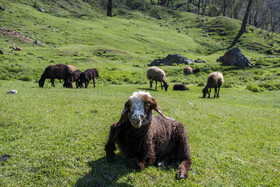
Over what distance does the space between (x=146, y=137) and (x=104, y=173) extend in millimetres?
1417

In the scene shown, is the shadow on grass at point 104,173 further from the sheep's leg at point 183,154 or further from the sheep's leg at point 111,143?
the sheep's leg at point 183,154

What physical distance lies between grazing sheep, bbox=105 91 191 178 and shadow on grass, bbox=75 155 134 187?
0.65 ft

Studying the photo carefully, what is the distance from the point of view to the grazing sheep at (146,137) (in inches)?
202

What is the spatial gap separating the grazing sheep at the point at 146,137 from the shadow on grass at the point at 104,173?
0.20 metres

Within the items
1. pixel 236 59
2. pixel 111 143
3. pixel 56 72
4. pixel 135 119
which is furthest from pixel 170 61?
pixel 135 119

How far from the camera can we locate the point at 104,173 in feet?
17.6

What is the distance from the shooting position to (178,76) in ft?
101

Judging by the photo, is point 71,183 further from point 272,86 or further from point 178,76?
point 178,76

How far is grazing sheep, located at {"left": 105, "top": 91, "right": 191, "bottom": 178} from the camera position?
5121mm

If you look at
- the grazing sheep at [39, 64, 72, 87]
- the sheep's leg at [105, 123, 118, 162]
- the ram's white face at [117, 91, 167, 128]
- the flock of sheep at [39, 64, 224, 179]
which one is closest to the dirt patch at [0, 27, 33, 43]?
the grazing sheep at [39, 64, 72, 87]

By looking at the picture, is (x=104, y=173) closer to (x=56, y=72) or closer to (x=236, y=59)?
(x=56, y=72)

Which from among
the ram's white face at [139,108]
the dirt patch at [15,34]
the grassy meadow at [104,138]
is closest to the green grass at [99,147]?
the grassy meadow at [104,138]

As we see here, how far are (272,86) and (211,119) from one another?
56.6 ft

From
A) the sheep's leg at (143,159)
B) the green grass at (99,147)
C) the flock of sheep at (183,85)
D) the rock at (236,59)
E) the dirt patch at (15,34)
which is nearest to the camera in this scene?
the green grass at (99,147)
